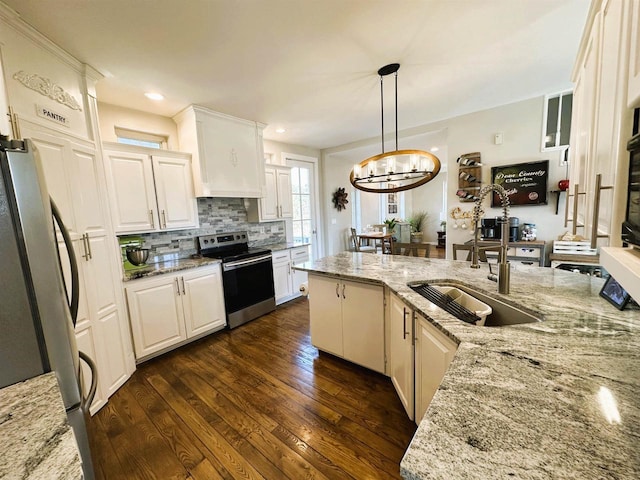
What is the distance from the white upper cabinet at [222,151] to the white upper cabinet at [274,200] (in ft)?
0.86

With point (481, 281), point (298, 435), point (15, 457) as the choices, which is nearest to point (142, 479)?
point (298, 435)

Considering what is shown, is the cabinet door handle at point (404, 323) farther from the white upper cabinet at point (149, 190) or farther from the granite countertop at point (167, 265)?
the white upper cabinet at point (149, 190)

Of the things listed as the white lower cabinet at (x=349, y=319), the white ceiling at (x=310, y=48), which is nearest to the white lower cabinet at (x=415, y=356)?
the white lower cabinet at (x=349, y=319)

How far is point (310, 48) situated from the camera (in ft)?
6.45

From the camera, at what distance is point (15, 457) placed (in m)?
0.55

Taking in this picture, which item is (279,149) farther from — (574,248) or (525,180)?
(574,248)

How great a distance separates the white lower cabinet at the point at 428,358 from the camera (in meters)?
1.17

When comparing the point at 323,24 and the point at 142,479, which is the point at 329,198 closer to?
the point at 323,24

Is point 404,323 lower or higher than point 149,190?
lower

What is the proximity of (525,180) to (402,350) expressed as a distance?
3025 mm

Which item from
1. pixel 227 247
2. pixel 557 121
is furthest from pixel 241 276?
pixel 557 121

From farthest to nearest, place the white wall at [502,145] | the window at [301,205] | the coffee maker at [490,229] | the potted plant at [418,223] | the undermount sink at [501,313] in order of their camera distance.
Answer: the potted plant at [418,223]
the window at [301,205]
the coffee maker at [490,229]
the white wall at [502,145]
the undermount sink at [501,313]

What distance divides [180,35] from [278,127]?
2015 mm

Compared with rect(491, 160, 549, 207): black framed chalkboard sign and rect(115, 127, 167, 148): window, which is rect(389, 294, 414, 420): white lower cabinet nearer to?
rect(491, 160, 549, 207): black framed chalkboard sign
